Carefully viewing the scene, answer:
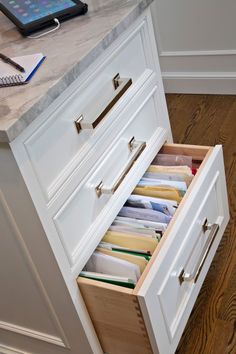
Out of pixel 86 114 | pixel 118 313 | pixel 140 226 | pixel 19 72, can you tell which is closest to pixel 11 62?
pixel 19 72

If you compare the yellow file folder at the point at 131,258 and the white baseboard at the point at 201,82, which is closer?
the yellow file folder at the point at 131,258

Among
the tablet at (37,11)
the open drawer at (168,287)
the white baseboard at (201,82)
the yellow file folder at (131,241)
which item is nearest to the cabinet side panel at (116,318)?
the open drawer at (168,287)

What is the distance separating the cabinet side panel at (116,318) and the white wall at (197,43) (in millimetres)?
1514

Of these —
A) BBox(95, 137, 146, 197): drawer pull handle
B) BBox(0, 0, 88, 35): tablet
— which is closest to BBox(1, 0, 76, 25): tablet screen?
BBox(0, 0, 88, 35): tablet

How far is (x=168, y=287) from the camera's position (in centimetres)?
112

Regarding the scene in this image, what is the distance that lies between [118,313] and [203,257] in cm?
30

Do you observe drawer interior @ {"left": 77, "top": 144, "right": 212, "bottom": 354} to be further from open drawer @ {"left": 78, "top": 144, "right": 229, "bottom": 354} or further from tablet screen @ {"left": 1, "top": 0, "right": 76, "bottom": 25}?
tablet screen @ {"left": 1, "top": 0, "right": 76, "bottom": 25}

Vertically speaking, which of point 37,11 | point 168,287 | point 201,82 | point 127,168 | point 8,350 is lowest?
point 8,350

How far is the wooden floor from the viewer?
4.32 feet

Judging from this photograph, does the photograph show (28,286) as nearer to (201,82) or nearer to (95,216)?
(95,216)

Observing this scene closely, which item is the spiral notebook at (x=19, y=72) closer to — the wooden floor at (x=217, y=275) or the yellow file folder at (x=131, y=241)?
the yellow file folder at (x=131, y=241)

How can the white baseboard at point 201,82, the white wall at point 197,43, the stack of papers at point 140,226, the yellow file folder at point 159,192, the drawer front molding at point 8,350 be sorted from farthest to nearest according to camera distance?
the white baseboard at point 201,82
the white wall at point 197,43
the drawer front molding at point 8,350
the yellow file folder at point 159,192
the stack of papers at point 140,226

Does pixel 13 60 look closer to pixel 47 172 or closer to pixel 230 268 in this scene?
pixel 47 172

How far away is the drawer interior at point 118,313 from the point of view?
40.6 inches
